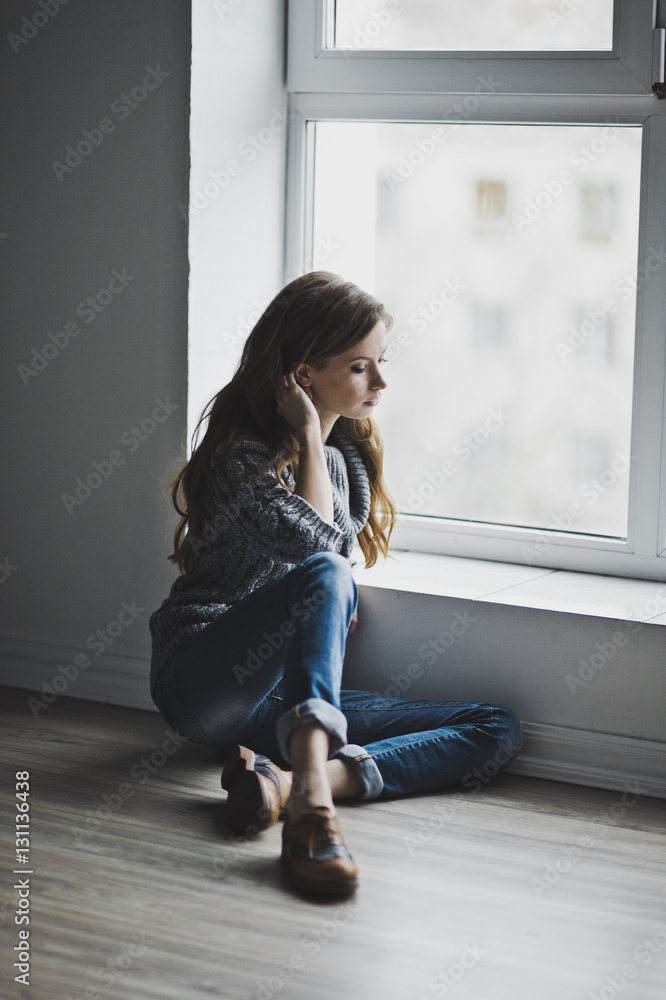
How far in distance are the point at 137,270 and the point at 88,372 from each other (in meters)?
0.24

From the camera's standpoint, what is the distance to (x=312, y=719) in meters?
1.68

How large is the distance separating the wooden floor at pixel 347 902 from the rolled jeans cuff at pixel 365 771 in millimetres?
27

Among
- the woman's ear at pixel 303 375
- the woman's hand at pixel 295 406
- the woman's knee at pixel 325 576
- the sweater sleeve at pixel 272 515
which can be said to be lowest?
the woman's knee at pixel 325 576

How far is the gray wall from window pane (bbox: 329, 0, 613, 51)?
39 centimetres

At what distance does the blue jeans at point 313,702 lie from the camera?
5.75 ft

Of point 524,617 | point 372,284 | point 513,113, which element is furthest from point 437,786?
point 513,113

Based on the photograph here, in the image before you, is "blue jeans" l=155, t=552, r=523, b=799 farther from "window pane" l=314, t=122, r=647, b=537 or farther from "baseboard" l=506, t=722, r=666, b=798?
"window pane" l=314, t=122, r=647, b=537

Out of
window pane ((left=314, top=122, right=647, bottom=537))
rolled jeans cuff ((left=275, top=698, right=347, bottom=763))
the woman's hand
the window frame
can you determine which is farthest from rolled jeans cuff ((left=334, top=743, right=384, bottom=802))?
the window frame

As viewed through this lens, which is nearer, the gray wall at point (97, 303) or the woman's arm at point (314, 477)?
the woman's arm at point (314, 477)

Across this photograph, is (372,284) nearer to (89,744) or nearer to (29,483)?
(29,483)

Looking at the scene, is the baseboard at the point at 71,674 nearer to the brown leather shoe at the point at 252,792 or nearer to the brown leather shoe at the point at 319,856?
the brown leather shoe at the point at 252,792

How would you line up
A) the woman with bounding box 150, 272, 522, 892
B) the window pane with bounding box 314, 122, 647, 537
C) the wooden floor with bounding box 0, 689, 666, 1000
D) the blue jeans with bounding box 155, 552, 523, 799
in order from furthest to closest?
the window pane with bounding box 314, 122, 647, 537 → the woman with bounding box 150, 272, 522, 892 → the blue jeans with bounding box 155, 552, 523, 799 → the wooden floor with bounding box 0, 689, 666, 1000

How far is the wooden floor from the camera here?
1444 millimetres

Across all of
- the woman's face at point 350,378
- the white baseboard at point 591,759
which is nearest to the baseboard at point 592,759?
the white baseboard at point 591,759
